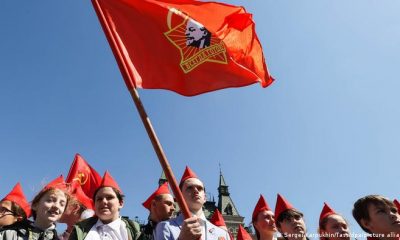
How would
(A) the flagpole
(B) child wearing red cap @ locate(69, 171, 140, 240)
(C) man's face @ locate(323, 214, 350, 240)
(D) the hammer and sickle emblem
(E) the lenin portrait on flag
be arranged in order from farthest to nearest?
(D) the hammer and sickle emblem → (C) man's face @ locate(323, 214, 350, 240) → (E) the lenin portrait on flag → (B) child wearing red cap @ locate(69, 171, 140, 240) → (A) the flagpole

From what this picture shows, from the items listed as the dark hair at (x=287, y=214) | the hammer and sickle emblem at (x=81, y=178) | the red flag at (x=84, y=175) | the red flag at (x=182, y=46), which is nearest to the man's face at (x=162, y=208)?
the dark hair at (x=287, y=214)

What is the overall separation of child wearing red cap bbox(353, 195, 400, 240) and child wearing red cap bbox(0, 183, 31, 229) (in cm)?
391

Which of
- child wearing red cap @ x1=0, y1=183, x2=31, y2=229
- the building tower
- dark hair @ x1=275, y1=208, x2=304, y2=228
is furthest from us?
the building tower

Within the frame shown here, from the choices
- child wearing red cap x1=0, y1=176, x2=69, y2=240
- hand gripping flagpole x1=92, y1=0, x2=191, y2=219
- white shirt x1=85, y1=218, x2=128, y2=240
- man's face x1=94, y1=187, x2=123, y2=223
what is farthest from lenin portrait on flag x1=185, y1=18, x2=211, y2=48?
child wearing red cap x1=0, y1=176, x2=69, y2=240

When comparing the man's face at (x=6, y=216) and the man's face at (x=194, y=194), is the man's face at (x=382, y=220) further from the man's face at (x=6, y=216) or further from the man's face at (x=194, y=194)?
the man's face at (x=6, y=216)

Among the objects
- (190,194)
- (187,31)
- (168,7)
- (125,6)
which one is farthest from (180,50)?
(190,194)

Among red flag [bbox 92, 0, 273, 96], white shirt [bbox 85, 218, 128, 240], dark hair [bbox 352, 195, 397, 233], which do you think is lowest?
white shirt [bbox 85, 218, 128, 240]

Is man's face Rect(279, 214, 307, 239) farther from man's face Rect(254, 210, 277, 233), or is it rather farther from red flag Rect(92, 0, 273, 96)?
red flag Rect(92, 0, 273, 96)

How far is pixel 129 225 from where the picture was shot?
3859mm

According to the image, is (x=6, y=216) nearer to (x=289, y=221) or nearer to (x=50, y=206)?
(x=50, y=206)

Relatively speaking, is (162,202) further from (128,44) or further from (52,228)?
(128,44)

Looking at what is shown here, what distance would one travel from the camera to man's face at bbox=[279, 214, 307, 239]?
465cm

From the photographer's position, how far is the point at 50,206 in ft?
12.7

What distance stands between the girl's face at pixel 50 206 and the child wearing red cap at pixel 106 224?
1.25 ft
